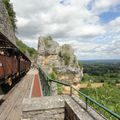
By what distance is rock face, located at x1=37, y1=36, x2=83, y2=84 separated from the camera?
4844cm

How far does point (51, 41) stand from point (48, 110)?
4960cm

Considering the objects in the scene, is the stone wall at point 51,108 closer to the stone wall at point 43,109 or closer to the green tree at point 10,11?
the stone wall at point 43,109

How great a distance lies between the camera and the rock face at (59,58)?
4844cm

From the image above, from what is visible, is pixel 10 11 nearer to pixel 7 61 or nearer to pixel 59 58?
pixel 59 58

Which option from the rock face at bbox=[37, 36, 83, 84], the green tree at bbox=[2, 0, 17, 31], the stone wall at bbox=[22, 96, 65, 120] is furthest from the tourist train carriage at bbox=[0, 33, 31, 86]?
the rock face at bbox=[37, 36, 83, 84]

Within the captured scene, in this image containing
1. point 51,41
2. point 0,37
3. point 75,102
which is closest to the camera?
point 75,102

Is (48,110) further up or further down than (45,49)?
further down

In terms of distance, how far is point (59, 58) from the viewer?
2068 inches

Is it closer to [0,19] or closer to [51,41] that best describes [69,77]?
[51,41]

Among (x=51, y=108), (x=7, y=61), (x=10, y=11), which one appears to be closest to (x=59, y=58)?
(x=10, y=11)

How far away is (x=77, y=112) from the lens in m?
6.17

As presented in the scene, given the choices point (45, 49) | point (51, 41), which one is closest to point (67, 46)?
point (51, 41)

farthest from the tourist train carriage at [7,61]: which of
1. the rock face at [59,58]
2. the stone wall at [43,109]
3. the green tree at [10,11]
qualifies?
the rock face at [59,58]

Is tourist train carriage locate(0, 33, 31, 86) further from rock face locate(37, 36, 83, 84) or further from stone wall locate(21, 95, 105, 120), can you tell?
rock face locate(37, 36, 83, 84)
